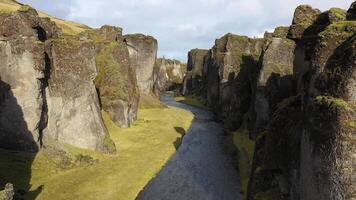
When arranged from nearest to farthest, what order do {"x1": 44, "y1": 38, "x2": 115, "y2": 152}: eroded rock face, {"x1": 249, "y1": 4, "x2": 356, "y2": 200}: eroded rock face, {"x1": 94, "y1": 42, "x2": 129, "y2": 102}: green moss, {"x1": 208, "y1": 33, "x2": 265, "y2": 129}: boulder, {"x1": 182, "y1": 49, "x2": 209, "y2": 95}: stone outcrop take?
{"x1": 249, "y1": 4, "x2": 356, "y2": 200}: eroded rock face → {"x1": 44, "y1": 38, "x2": 115, "y2": 152}: eroded rock face → {"x1": 94, "y1": 42, "x2": 129, "y2": 102}: green moss → {"x1": 208, "y1": 33, "x2": 265, "y2": 129}: boulder → {"x1": 182, "y1": 49, "x2": 209, "y2": 95}: stone outcrop

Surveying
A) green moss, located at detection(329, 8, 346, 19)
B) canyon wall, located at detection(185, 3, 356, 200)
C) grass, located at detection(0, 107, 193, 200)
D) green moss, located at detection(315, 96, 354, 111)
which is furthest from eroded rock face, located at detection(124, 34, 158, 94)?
green moss, located at detection(315, 96, 354, 111)

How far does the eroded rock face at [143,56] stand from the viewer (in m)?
109

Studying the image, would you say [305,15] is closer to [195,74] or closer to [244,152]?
[244,152]

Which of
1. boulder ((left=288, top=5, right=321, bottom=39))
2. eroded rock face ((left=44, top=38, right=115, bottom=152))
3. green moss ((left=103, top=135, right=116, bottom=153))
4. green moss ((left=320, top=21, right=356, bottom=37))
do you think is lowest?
green moss ((left=103, top=135, right=116, bottom=153))

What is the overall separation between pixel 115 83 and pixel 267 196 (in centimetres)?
4530

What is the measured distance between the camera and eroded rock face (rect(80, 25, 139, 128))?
7475 cm

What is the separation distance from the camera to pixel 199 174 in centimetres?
5344

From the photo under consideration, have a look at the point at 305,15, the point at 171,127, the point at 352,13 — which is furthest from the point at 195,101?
the point at 352,13

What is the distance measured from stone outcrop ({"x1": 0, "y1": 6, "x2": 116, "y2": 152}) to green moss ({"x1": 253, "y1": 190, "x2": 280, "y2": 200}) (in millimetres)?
24608

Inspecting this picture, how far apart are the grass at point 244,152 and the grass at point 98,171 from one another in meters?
9.49

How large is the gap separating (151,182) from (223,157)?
50.7ft

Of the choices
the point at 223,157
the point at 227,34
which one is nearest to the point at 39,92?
the point at 223,157

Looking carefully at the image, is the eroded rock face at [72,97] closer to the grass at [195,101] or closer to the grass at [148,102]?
the grass at [148,102]

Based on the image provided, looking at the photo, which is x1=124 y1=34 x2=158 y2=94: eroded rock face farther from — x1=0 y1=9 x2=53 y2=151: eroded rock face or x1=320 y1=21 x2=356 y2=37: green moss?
x1=320 y1=21 x2=356 y2=37: green moss
